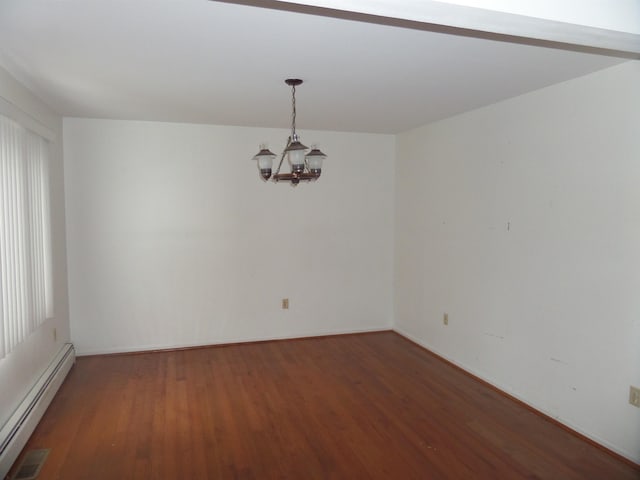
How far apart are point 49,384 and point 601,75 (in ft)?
14.6

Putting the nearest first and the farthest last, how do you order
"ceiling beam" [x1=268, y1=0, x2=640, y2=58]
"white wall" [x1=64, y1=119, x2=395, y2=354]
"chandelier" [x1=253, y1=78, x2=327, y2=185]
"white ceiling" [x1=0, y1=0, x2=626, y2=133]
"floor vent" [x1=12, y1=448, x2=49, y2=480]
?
"ceiling beam" [x1=268, y1=0, x2=640, y2=58] < "white ceiling" [x1=0, y1=0, x2=626, y2=133] < "floor vent" [x1=12, y1=448, x2=49, y2=480] < "chandelier" [x1=253, y1=78, x2=327, y2=185] < "white wall" [x1=64, y1=119, x2=395, y2=354]

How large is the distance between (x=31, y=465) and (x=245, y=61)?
269 centimetres

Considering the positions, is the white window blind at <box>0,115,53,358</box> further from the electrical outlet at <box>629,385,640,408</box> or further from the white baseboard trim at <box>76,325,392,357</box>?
the electrical outlet at <box>629,385,640,408</box>

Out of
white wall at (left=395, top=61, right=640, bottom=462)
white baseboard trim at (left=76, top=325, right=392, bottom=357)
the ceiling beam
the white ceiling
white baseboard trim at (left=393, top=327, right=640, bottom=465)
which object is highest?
the white ceiling

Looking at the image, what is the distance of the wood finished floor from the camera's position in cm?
252

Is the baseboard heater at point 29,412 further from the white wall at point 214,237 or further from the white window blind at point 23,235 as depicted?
the white wall at point 214,237

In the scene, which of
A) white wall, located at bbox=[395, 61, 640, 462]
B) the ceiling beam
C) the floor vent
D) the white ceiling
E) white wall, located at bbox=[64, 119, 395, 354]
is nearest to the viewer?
the ceiling beam

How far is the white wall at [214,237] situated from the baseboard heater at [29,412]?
74cm

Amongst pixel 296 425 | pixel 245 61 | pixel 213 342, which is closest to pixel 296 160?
pixel 245 61

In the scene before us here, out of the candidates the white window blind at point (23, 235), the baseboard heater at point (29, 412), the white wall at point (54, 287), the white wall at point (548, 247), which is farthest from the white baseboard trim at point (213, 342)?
the white wall at point (548, 247)

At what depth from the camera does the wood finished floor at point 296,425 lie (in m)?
2.52

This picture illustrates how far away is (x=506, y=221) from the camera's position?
3.48 meters

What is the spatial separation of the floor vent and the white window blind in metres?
0.65

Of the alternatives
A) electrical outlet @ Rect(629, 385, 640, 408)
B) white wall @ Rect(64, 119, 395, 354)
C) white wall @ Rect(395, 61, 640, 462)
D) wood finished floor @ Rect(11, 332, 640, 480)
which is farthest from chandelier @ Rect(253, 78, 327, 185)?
electrical outlet @ Rect(629, 385, 640, 408)
